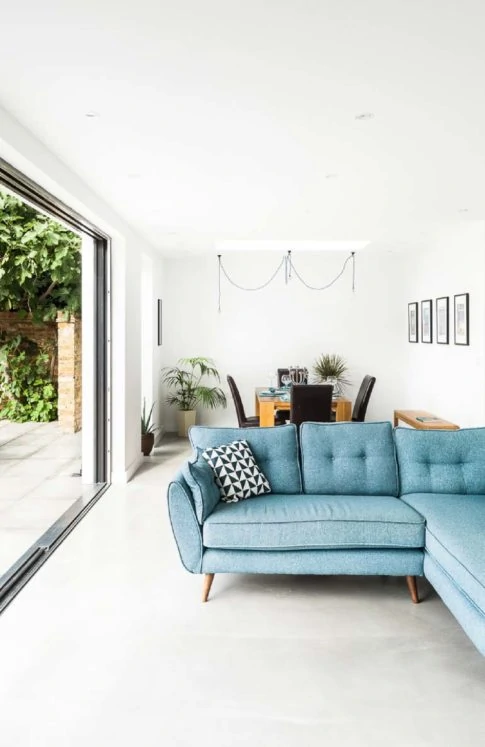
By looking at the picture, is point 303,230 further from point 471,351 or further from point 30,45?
point 30,45

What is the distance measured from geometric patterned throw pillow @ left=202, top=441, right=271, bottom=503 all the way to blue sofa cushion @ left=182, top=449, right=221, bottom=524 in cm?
5

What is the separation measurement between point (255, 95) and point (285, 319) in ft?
18.5

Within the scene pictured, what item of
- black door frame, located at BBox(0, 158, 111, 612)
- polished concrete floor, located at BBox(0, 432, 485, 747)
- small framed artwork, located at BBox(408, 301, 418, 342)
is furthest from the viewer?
small framed artwork, located at BBox(408, 301, 418, 342)

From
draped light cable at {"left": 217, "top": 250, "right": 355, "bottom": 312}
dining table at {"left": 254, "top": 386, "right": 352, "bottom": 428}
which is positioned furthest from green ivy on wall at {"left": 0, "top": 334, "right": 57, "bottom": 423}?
dining table at {"left": 254, "top": 386, "right": 352, "bottom": 428}

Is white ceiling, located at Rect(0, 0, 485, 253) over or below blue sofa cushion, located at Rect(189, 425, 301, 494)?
over

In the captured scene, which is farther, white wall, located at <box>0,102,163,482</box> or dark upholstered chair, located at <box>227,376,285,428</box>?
dark upholstered chair, located at <box>227,376,285,428</box>

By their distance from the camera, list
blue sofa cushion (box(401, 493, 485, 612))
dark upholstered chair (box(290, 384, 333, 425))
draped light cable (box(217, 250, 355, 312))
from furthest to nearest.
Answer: draped light cable (box(217, 250, 355, 312)), dark upholstered chair (box(290, 384, 333, 425)), blue sofa cushion (box(401, 493, 485, 612))

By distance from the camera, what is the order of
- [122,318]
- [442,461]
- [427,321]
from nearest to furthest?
[442,461] → [122,318] → [427,321]

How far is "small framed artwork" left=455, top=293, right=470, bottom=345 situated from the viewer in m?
5.97

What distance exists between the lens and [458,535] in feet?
9.11

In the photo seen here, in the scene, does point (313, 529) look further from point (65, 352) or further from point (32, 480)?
point (65, 352)

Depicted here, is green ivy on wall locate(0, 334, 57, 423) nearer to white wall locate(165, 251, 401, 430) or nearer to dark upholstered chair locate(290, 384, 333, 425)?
white wall locate(165, 251, 401, 430)

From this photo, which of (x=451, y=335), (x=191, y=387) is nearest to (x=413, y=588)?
(x=451, y=335)

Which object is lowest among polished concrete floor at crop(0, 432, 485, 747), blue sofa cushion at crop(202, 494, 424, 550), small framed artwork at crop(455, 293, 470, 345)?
polished concrete floor at crop(0, 432, 485, 747)
